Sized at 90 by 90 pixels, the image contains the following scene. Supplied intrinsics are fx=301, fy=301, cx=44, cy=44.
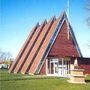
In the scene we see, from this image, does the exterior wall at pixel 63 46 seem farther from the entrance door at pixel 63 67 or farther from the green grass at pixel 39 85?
the green grass at pixel 39 85

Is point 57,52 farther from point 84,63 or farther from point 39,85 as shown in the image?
point 39,85

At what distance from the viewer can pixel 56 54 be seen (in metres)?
46.0

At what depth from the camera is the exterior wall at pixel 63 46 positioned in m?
46.0

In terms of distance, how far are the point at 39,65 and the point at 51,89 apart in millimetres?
23345

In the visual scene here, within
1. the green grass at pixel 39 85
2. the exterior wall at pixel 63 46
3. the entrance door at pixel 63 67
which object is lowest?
the green grass at pixel 39 85

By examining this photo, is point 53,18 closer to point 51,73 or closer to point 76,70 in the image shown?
point 51,73

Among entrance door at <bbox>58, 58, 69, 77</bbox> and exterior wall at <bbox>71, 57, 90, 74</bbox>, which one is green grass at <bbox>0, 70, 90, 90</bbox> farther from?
exterior wall at <bbox>71, 57, 90, 74</bbox>

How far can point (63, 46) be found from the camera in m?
46.9

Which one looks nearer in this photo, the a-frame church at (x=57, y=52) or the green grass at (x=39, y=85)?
the green grass at (x=39, y=85)

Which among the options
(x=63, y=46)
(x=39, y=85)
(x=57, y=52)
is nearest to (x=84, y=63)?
(x=63, y=46)

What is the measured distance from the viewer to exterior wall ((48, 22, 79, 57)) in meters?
46.0

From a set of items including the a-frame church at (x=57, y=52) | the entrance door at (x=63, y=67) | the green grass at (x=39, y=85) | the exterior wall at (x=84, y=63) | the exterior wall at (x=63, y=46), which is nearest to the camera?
the green grass at (x=39, y=85)

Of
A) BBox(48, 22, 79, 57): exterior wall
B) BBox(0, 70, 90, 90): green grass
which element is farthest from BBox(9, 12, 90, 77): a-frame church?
BBox(0, 70, 90, 90): green grass

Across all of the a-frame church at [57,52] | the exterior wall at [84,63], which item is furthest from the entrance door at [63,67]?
the exterior wall at [84,63]
